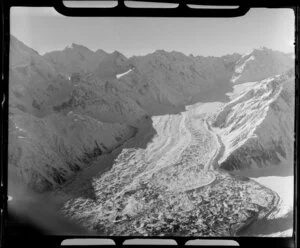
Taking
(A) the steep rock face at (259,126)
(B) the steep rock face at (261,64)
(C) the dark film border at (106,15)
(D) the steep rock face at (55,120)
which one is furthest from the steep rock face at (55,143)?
(B) the steep rock face at (261,64)

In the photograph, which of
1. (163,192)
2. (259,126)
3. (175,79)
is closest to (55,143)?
(163,192)

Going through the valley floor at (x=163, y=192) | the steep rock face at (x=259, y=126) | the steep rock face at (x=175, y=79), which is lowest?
the valley floor at (x=163, y=192)

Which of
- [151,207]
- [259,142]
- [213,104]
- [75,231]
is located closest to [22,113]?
[75,231]

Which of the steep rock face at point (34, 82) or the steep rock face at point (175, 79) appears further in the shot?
the steep rock face at point (175, 79)

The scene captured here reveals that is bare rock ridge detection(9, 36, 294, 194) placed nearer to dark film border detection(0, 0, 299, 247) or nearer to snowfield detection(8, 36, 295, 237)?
snowfield detection(8, 36, 295, 237)

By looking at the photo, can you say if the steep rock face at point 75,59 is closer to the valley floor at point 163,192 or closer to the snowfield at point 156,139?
the snowfield at point 156,139

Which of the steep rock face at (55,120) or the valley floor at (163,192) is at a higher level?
the steep rock face at (55,120)

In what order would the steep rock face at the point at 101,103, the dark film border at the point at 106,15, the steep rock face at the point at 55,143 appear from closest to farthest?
the dark film border at the point at 106,15 < the steep rock face at the point at 55,143 < the steep rock face at the point at 101,103

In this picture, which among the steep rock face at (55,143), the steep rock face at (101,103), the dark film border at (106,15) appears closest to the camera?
the dark film border at (106,15)

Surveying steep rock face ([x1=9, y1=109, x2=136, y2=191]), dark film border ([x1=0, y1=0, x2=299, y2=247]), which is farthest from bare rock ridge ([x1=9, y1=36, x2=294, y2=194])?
dark film border ([x1=0, y1=0, x2=299, y2=247])
